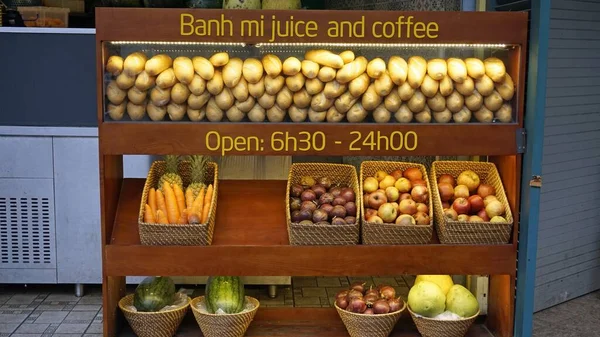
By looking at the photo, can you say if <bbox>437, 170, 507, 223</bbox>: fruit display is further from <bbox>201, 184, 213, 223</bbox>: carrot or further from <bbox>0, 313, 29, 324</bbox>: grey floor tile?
<bbox>0, 313, 29, 324</bbox>: grey floor tile

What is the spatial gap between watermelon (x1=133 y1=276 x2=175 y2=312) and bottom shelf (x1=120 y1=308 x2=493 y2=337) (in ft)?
0.67

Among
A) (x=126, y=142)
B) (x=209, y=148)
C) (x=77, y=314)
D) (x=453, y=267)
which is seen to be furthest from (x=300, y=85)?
(x=77, y=314)

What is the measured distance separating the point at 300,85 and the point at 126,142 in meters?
0.96

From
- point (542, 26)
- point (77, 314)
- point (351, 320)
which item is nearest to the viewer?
point (542, 26)

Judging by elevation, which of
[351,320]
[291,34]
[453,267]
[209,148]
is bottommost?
[351,320]

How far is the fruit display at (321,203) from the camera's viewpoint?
13.4ft

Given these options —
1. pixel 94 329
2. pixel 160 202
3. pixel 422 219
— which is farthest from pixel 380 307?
pixel 94 329

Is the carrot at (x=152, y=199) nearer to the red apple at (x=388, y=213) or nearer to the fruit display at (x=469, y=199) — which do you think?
the red apple at (x=388, y=213)

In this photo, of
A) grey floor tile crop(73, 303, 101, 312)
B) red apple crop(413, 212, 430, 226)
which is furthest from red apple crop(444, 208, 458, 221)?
grey floor tile crop(73, 303, 101, 312)

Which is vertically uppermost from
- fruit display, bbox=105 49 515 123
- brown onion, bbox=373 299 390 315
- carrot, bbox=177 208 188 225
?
fruit display, bbox=105 49 515 123

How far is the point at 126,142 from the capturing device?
396 cm

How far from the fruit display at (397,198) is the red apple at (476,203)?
243 mm

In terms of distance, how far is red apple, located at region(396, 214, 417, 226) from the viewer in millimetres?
Answer: 4039

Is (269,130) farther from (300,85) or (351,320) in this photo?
(351,320)
